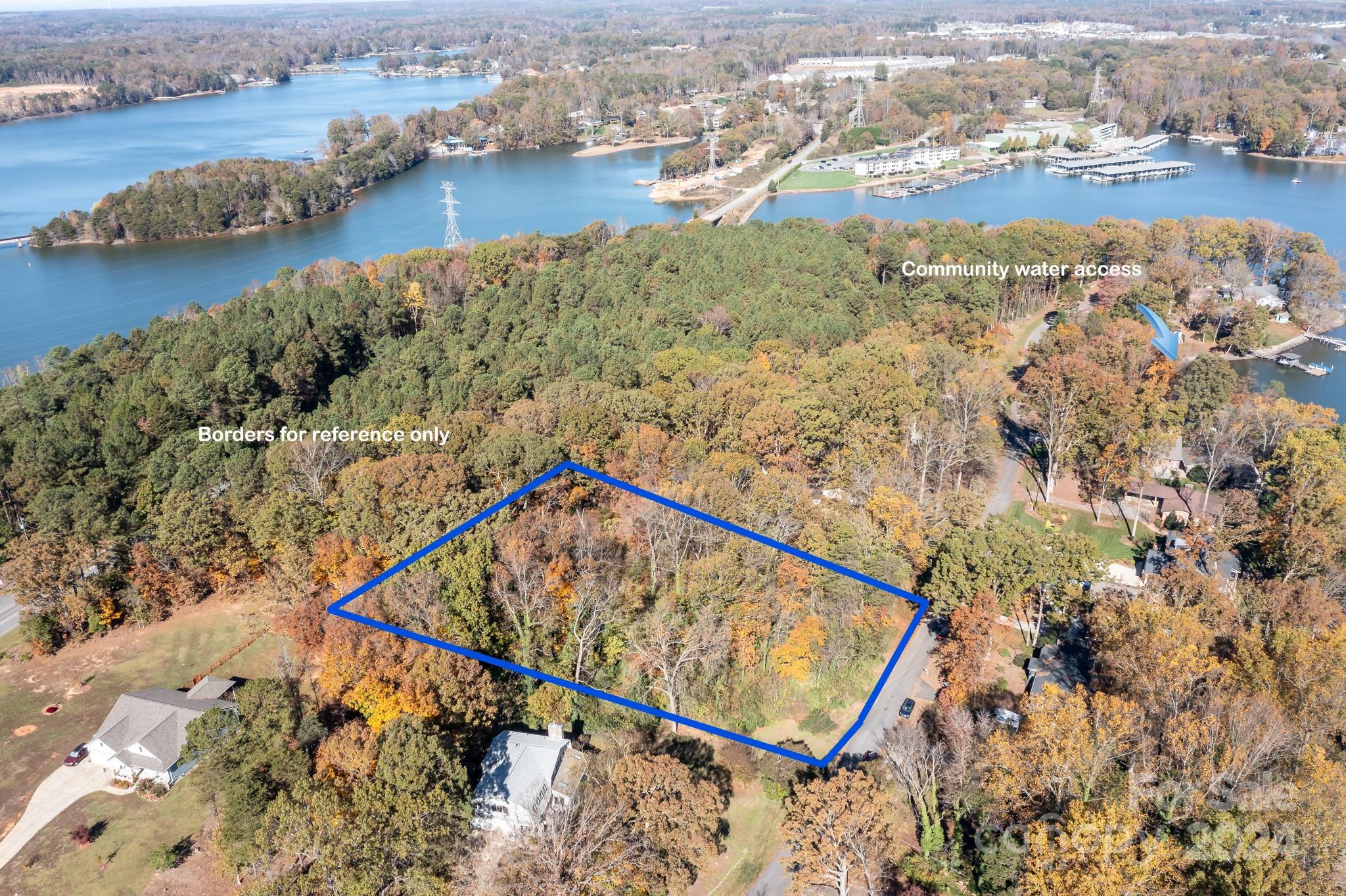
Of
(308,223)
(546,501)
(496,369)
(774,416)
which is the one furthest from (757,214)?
(546,501)

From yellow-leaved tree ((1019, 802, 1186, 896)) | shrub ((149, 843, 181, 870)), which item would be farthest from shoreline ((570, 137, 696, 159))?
yellow-leaved tree ((1019, 802, 1186, 896))

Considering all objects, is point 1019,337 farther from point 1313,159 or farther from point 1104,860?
point 1313,159

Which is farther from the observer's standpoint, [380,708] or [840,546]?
[840,546]

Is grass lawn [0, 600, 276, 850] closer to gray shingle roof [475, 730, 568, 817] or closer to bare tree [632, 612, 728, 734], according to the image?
gray shingle roof [475, 730, 568, 817]

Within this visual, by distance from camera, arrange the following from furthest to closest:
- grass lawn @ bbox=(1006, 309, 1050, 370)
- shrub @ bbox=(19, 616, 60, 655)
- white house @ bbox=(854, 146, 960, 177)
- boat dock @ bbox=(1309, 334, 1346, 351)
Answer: white house @ bbox=(854, 146, 960, 177), boat dock @ bbox=(1309, 334, 1346, 351), grass lawn @ bbox=(1006, 309, 1050, 370), shrub @ bbox=(19, 616, 60, 655)

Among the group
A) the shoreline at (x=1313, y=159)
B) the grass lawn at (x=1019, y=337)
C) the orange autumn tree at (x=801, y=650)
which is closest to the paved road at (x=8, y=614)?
→ the orange autumn tree at (x=801, y=650)

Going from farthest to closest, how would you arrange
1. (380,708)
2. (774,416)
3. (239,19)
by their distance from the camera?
(239,19) → (774,416) → (380,708)

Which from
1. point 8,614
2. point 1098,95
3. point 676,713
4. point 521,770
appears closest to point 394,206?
point 8,614

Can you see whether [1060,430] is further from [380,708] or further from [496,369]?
[380,708]
